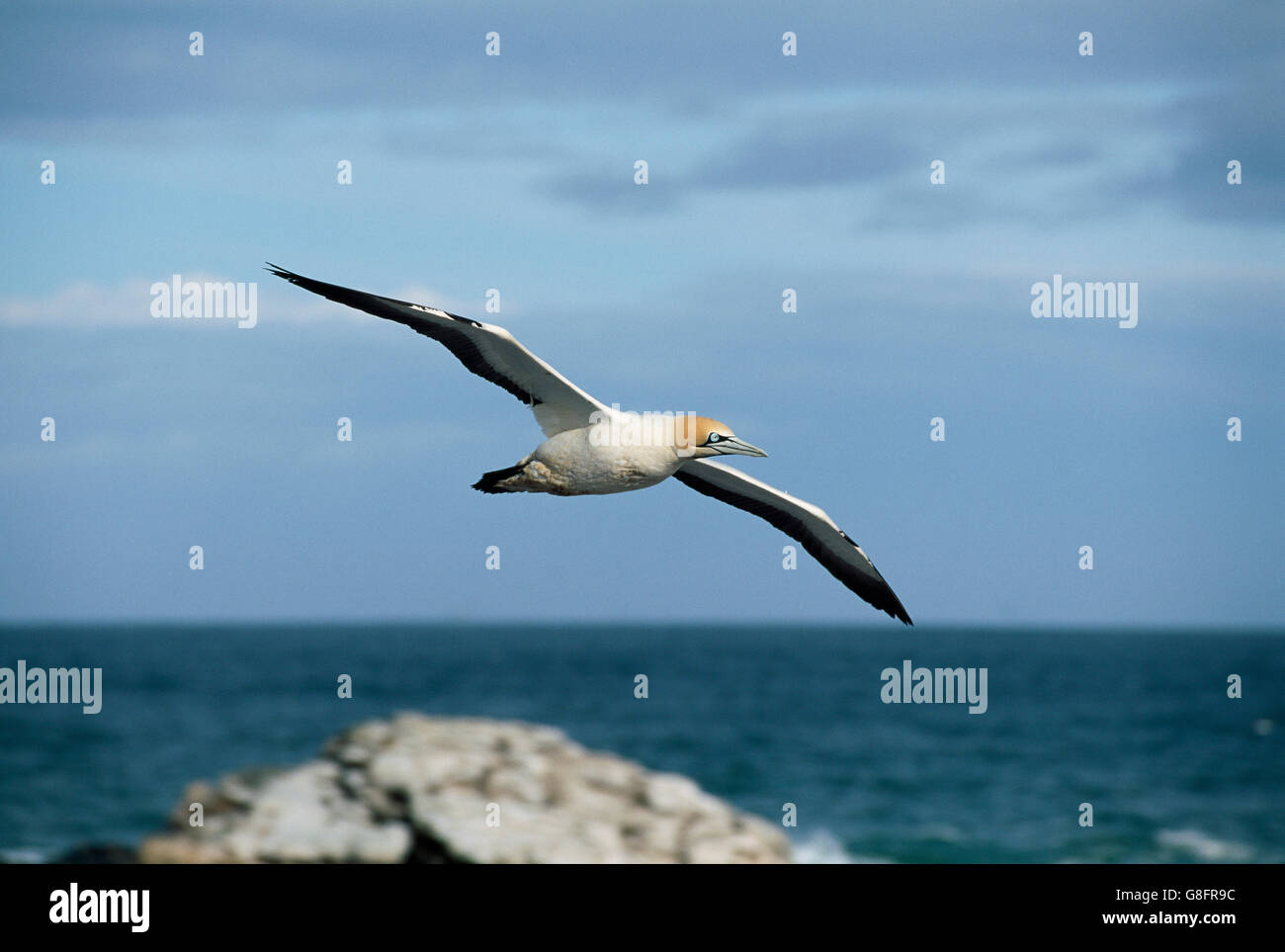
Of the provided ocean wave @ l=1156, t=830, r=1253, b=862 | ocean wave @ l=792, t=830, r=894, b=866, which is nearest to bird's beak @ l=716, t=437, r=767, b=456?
ocean wave @ l=792, t=830, r=894, b=866

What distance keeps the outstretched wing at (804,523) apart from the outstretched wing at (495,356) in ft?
7.88

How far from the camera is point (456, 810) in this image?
2108 cm

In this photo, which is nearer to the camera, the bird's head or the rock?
the bird's head

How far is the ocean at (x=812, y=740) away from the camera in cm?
4238

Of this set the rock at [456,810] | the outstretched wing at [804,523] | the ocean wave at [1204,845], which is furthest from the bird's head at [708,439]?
the ocean wave at [1204,845]

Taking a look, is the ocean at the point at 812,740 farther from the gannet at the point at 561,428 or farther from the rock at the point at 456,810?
the gannet at the point at 561,428

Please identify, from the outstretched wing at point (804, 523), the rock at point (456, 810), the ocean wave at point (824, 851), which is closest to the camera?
the outstretched wing at point (804, 523)

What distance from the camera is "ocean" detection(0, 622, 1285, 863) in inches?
1668

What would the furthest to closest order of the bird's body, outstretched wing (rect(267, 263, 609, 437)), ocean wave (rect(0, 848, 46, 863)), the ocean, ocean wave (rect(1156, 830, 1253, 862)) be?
the ocean < ocean wave (rect(1156, 830, 1253, 862)) < ocean wave (rect(0, 848, 46, 863)) < the bird's body < outstretched wing (rect(267, 263, 609, 437))

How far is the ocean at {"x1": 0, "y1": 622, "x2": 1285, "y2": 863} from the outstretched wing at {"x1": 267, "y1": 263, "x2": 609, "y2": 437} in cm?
2503

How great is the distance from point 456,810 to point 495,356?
365 inches

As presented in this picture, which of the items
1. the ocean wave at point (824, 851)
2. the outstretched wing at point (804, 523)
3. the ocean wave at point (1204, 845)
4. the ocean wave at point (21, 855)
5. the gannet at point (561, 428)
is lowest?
the ocean wave at point (1204, 845)
